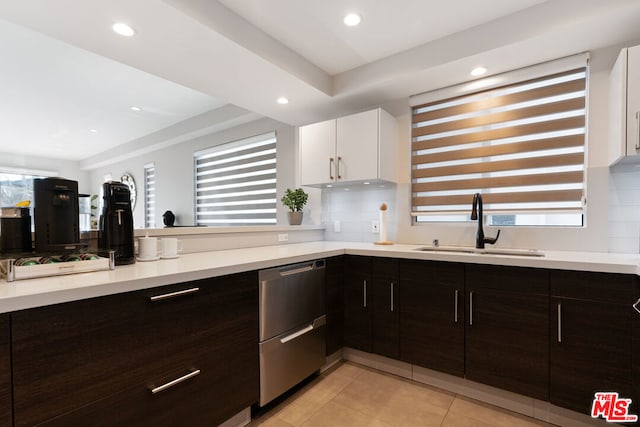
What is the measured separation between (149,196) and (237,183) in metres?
2.69

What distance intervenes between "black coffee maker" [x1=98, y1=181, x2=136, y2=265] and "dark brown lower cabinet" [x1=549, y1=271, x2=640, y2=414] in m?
2.15

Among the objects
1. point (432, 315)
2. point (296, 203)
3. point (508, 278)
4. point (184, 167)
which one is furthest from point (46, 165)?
point (508, 278)

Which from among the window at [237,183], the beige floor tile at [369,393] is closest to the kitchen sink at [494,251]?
the beige floor tile at [369,393]

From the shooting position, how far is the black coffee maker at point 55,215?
1.26 metres

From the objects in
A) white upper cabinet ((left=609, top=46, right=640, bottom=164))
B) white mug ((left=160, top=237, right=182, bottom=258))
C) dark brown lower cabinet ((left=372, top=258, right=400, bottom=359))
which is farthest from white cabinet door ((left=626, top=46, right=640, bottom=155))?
white mug ((left=160, top=237, right=182, bottom=258))

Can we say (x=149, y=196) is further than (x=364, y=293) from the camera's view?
Yes

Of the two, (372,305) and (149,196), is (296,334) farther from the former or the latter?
(149,196)

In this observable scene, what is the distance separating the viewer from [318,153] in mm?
2809

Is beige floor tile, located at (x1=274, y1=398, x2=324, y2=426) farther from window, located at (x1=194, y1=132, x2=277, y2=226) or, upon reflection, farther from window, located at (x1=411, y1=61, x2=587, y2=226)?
window, located at (x1=194, y1=132, x2=277, y2=226)

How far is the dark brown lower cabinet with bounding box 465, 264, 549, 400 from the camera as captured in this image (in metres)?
1.60

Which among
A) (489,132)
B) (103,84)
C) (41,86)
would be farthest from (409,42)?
(41,86)

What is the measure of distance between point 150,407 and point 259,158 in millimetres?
3152

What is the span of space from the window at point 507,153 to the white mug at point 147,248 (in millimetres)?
2046

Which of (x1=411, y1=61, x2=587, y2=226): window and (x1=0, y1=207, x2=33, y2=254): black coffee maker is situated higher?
(x1=411, y1=61, x2=587, y2=226): window
